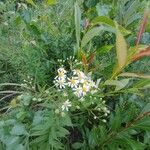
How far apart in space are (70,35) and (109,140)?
48 centimetres

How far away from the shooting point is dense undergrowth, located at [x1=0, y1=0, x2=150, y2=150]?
4.40ft

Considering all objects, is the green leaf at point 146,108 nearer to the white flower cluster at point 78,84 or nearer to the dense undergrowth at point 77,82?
the dense undergrowth at point 77,82

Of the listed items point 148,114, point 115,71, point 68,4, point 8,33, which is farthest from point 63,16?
point 148,114

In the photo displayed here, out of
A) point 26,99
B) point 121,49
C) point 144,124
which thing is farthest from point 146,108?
point 26,99

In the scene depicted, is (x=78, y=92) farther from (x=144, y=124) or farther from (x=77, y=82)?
(x=144, y=124)

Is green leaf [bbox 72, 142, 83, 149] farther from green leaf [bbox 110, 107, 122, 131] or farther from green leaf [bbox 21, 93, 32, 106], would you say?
green leaf [bbox 21, 93, 32, 106]

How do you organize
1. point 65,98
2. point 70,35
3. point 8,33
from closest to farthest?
point 65,98, point 70,35, point 8,33

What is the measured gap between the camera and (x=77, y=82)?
4.35 ft

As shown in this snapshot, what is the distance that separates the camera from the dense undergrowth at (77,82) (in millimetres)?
1341

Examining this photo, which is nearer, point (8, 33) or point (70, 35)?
point (70, 35)

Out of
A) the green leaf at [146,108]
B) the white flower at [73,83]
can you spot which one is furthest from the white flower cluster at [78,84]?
the green leaf at [146,108]

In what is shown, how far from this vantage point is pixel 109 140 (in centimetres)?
145

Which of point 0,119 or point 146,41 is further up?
point 146,41

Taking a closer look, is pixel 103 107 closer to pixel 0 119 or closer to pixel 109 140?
pixel 109 140
